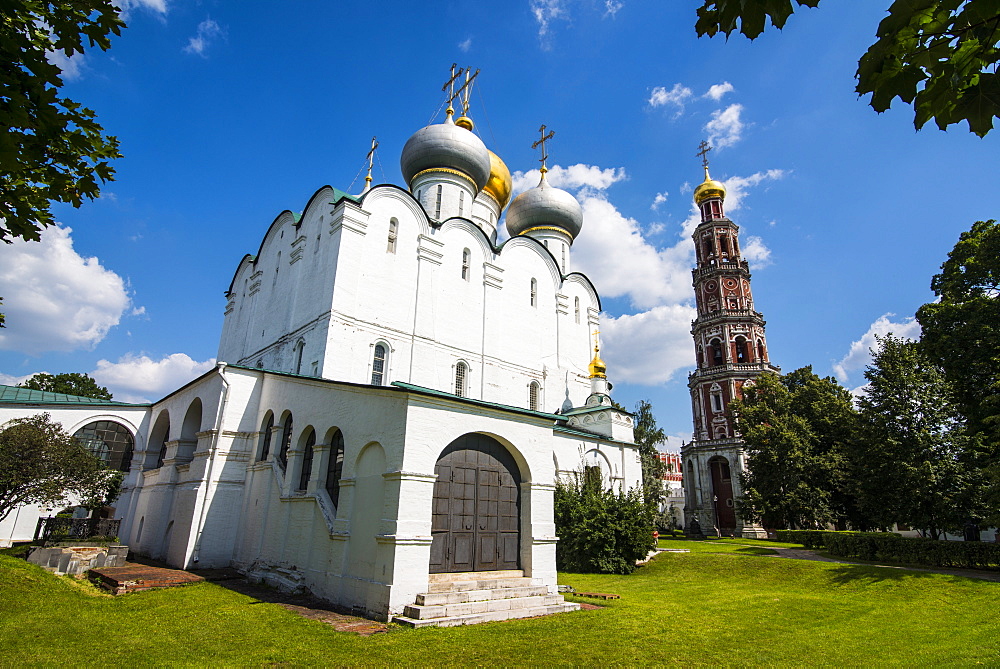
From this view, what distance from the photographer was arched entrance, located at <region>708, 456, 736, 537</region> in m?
38.4

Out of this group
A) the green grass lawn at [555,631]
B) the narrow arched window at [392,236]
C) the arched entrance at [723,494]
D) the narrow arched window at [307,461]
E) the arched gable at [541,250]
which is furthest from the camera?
the arched entrance at [723,494]

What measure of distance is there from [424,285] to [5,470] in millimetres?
12908

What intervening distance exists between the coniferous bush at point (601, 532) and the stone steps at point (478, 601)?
5.95m

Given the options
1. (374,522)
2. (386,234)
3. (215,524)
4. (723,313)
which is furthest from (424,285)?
(723,313)

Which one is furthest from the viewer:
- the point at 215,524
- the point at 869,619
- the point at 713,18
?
the point at 215,524

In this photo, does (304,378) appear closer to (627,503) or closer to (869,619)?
(627,503)

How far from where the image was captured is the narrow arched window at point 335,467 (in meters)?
11.4

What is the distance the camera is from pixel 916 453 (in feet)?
47.7

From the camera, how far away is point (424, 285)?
Result: 20516 mm

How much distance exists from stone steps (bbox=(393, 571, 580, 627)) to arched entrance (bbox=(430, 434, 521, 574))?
0.97ft

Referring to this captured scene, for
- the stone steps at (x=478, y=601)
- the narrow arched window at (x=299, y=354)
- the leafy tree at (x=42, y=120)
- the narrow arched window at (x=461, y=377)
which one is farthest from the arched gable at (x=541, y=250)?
the leafy tree at (x=42, y=120)

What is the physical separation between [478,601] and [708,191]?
44.5 m

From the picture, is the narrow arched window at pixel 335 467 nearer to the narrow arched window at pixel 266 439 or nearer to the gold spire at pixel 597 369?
the narrow arched window at pixel 266 439

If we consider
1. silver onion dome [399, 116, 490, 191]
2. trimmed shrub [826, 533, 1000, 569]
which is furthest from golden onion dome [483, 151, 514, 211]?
trimmed shrub [826, 533, 1000, 569]
